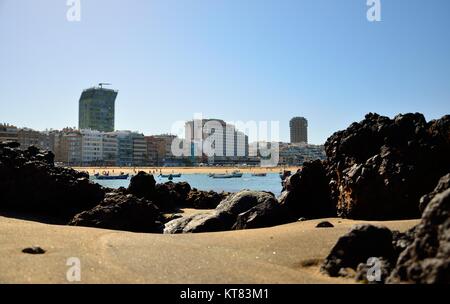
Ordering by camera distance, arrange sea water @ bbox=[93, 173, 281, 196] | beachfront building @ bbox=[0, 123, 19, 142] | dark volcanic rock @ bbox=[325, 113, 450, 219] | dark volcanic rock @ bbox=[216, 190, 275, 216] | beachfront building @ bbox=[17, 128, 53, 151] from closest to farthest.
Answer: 1. dark volcanic rock @ bbox=[325, 113, 450, 219]
2. dark volcanic rock @ bbox=[216, 190, 275, 216]
3. sea water @ bbox=[93, 173, 281, 196]
4. beachfront building @ bbox=[0, 123, 19, 142]
5. beachfront building @ bbox=[17, 128, 53, 151]

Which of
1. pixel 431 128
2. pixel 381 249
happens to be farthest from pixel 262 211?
pixel 381 249

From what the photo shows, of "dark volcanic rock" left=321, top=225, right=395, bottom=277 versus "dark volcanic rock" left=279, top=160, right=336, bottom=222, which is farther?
"dark volcanic rock" left=279, top=160, right=336, bottom=222

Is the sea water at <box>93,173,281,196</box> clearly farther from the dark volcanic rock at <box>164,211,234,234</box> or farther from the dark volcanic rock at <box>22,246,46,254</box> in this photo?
the dark volcanic rock at <box>22,246,46,254</box>

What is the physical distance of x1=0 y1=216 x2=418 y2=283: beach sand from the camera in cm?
692

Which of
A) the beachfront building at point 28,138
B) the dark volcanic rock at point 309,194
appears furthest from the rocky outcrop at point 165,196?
the beachfront building at point 28,138

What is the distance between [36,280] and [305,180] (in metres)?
12.3

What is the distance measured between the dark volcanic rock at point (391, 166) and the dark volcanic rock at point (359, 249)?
580 cm

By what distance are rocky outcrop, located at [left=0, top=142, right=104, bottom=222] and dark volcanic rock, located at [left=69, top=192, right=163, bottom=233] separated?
8.07ft

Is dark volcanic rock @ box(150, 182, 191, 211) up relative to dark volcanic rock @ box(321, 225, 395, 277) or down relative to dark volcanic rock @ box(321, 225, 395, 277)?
down

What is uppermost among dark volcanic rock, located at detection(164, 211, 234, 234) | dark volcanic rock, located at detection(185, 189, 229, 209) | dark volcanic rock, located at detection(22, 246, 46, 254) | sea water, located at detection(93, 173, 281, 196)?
dark volcanic rock, located at detection(22, 246, 46, 254)

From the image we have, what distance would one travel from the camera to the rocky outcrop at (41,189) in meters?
17.5

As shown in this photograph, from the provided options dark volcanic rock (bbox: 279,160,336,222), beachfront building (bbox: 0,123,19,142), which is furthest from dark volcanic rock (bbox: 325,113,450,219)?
beachfront building (bbox: 0,123,19,142)

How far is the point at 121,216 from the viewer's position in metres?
15.5

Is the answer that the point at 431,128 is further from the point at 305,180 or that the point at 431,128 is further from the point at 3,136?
the point at 3,136
